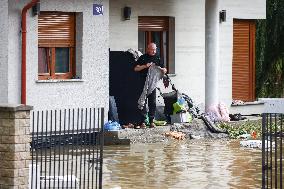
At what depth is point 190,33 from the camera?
32219 mm

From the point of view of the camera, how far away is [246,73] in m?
34.8

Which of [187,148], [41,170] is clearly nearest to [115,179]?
[41,170]

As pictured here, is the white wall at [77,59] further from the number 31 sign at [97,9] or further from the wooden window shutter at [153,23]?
the wooden window shutter at [153,23]

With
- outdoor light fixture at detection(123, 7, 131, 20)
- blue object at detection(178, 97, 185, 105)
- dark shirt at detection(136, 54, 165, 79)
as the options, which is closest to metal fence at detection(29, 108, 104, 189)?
dark shirt at detection(136, 54, 165, 79)

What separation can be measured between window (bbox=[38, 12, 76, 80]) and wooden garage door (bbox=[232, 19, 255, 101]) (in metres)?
8.45

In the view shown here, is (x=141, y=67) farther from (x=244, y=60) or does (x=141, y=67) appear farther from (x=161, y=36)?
(x=244, y=60)

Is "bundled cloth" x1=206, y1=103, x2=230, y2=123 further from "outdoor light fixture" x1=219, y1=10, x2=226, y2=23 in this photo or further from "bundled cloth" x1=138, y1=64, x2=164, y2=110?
"bundled cloth" x1=138, y1=64, x2=164, y2=110

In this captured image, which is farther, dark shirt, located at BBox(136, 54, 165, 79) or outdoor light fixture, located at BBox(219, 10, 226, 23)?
outdoor light fixture, located at BBox(219, 10, 226, 23)

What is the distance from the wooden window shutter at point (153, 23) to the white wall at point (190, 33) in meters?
0.23

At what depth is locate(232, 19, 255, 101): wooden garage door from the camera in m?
34.4

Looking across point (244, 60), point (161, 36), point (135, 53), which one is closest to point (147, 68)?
point (135, 53)

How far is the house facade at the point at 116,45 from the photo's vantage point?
997 inches

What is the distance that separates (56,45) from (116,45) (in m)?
3.52

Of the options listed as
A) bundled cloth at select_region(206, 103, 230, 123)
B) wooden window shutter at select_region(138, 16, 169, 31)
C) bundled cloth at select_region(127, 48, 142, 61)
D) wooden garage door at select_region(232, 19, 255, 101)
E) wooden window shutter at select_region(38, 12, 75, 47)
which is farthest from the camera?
wooden garage door at select_region(232, 19, 255, 101)
